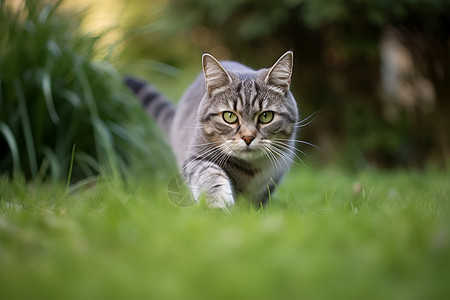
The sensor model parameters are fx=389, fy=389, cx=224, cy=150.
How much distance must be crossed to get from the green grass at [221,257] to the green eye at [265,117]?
66 cm

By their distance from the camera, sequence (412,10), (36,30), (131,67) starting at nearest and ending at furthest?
(36,30)
(131,67)
(412,10)

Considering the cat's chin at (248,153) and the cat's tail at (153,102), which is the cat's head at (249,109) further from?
the cat's tail at (153,102)

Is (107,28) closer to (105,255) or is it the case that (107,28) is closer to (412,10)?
(105,255)

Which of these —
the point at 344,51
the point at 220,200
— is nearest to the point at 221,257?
the point at 220,200

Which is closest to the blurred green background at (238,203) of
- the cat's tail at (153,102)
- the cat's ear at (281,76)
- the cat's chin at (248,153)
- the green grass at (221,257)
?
the green grass at (221,257)

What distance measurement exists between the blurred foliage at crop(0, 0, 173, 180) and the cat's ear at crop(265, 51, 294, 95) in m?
1.04

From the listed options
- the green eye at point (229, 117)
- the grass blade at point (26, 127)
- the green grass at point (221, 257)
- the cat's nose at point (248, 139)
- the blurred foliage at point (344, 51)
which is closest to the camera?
the green grass at point (221, 257)

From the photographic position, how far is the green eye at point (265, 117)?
1.92 metres

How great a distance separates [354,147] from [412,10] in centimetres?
137

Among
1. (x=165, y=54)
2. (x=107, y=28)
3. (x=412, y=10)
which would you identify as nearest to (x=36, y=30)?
(x=107, y=28)

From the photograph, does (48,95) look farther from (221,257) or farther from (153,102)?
(221,257)

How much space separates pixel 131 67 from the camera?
121 inches

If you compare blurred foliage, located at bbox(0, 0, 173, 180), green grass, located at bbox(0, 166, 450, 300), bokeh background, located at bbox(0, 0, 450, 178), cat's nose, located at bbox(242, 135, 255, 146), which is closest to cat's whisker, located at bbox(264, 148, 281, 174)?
cat's nose, located at bbox(242, 135, 255, 146)

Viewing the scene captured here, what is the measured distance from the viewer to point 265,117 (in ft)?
6.32
